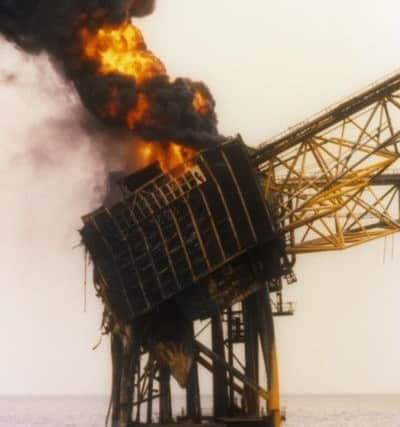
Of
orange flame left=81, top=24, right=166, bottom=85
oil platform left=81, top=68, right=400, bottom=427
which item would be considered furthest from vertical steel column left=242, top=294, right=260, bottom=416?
orange flame left=81, top=24, right=166, bottom=85

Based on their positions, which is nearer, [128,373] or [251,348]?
[128,373]

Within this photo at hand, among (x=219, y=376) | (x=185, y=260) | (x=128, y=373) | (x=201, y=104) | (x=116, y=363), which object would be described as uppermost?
(x=201, y=104)

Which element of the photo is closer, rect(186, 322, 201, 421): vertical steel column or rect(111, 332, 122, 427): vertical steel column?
rect(186, 322, 201, 421): vertical steel column

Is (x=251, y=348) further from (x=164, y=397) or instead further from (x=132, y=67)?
(x=132, y=67)

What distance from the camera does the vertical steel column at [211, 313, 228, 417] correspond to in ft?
89.9

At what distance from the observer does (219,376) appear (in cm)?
2747

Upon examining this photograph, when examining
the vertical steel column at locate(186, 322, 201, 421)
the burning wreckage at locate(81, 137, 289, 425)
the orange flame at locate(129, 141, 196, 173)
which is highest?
the orange flame at locate(129, 141, 196, 173)

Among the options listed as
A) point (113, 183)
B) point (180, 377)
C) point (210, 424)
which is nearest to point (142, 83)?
point (113, 183)

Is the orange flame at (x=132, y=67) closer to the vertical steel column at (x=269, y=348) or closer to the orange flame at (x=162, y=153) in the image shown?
the orange flame at (x=162, y=153)

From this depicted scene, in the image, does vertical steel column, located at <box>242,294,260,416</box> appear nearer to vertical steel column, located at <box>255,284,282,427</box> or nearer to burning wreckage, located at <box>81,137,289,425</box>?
burning wreckage, located at <box>81,137,289,425</box>

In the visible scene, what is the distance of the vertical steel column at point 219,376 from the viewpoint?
27.4 metres

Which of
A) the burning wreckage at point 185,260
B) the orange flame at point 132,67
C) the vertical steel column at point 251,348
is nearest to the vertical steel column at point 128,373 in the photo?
the burning wreckage at point 185,260

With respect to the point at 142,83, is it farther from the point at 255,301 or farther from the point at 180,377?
the point at 180,377

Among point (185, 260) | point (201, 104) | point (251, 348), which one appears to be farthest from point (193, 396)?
point (201, 104)
